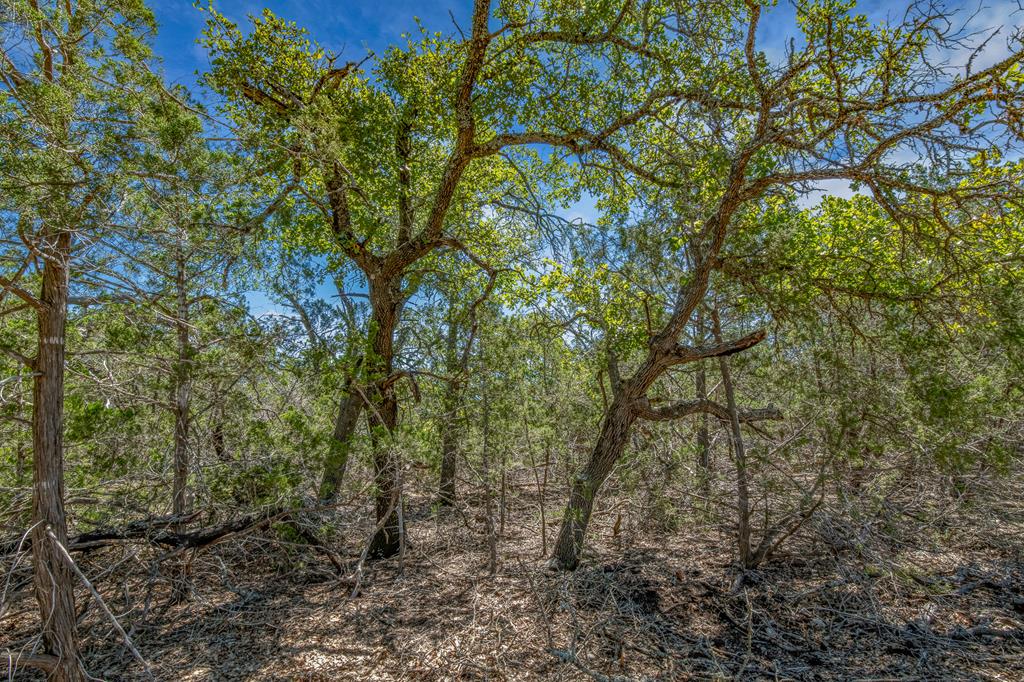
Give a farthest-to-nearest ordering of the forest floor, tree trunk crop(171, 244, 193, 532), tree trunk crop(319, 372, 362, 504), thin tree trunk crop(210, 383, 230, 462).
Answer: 1. thin tree trunk crop(210, 383, 230, 462)
2. tree trunk crop(319, 372, 362, 504)
3. tree trunk crop(171, 244, 193, 532)
4. the forest floor

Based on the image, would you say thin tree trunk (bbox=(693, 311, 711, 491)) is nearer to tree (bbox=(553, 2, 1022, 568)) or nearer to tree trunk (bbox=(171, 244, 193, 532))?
tree (bbox=(553, 2, 1022, 568))

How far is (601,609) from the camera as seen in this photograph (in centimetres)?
440

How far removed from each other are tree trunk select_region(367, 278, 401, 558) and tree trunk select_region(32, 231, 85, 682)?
2186 mm

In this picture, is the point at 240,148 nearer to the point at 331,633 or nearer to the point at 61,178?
the point at 61,178

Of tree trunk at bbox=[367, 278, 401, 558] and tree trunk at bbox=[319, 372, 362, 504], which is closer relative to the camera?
tree trunk at bbox=[319, 372, 362, 504]

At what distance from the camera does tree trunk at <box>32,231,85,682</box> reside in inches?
120

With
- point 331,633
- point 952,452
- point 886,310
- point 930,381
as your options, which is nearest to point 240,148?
A: point 331,633

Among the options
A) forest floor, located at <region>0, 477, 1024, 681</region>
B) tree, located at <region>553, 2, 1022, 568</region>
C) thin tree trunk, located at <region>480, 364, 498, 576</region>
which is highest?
tree, located at <region>553, 2, 1022, 568</region>

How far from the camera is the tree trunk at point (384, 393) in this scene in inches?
193

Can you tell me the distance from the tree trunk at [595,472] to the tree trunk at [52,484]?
3766 millimetres

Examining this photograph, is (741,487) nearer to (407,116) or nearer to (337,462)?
(337,462)

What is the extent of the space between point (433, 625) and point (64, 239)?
3.87 m

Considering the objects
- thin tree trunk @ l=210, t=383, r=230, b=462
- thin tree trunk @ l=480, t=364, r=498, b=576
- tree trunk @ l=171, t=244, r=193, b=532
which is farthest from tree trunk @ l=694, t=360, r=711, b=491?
tree trunk @ l=171, t=244, r=193, b=532

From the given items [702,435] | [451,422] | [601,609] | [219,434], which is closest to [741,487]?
[601,609]
